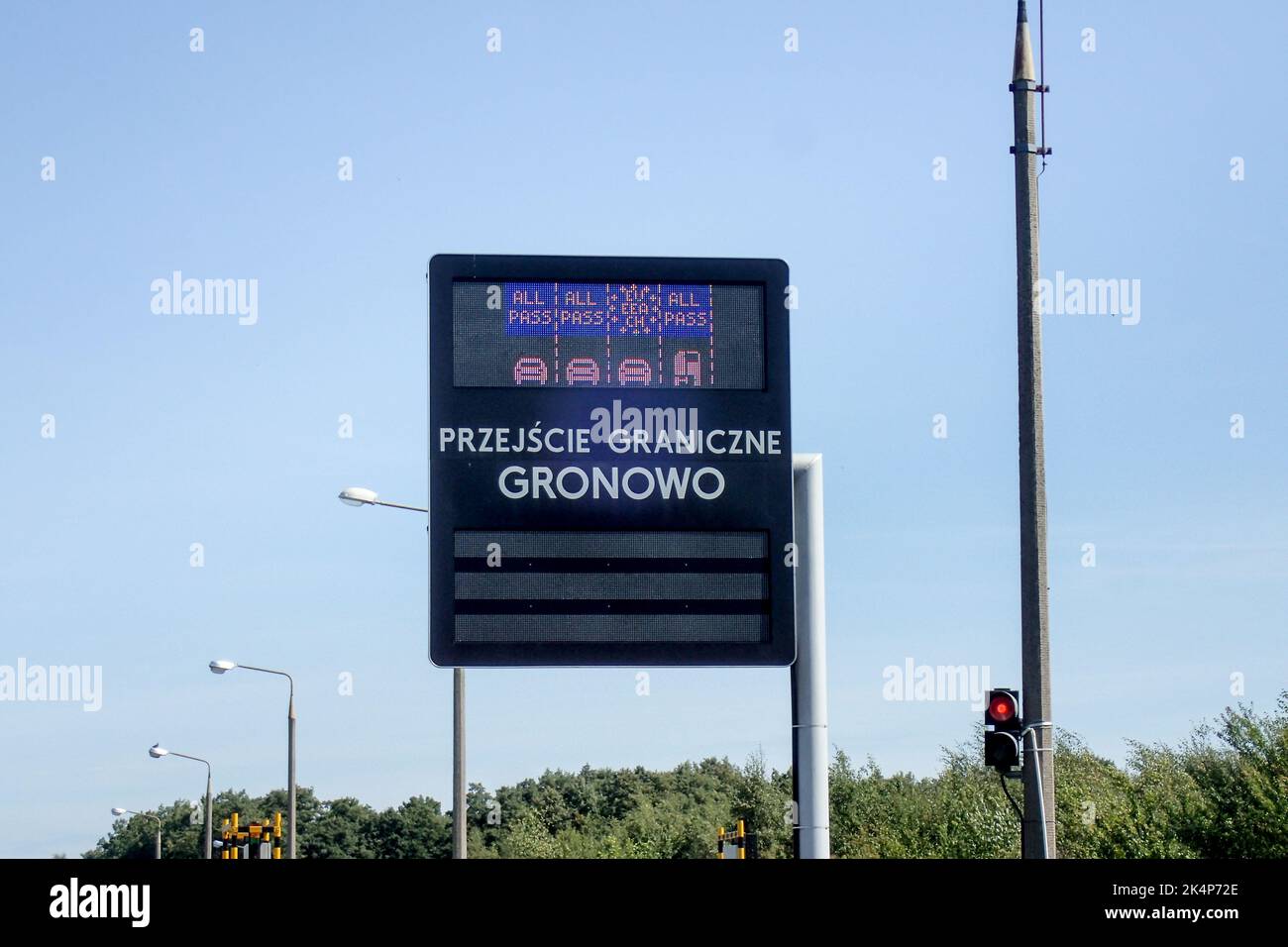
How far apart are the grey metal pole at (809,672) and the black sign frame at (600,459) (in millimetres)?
1273

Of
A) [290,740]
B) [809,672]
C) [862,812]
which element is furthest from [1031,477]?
[862,812]

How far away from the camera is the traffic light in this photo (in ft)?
50.3

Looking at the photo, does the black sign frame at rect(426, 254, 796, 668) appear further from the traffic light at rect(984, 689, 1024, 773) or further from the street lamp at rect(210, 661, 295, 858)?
the street lamp at rect(210, 661, 295, 858)

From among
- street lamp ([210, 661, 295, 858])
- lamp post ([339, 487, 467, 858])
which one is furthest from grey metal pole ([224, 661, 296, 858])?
lamp post ([339, 487, 467, 858])

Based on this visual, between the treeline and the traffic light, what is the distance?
2935mm

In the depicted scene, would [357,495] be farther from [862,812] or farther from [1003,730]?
[862,812]

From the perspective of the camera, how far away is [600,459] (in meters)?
10.8

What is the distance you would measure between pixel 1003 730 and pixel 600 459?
6567 mm

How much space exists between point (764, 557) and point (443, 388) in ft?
8.16

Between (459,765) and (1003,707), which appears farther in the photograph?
(459,765)

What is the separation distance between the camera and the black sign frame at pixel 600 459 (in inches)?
417

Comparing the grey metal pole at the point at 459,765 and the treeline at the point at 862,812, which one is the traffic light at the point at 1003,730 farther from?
the grey metal pole at the point at 459,765

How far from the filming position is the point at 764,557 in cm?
1087
